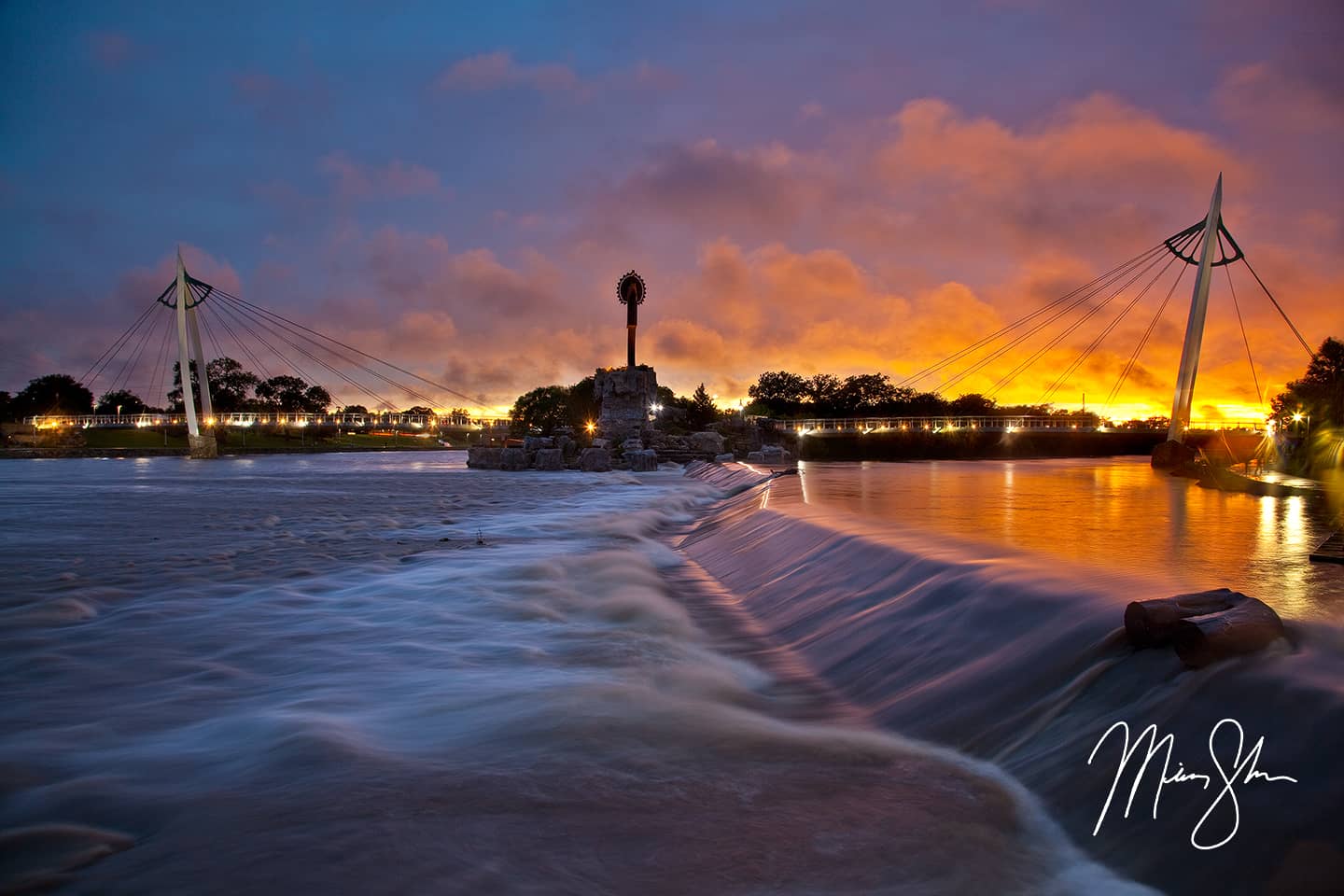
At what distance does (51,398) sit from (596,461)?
421ft

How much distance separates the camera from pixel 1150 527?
456 inches

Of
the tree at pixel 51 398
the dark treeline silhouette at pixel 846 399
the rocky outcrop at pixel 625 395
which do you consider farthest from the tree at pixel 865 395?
the tree at pixel 51 398

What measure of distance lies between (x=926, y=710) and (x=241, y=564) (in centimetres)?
1094

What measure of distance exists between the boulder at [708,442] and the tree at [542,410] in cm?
4948

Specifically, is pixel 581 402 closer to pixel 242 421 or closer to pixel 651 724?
pixel 242 421

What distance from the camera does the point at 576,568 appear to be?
11609mm

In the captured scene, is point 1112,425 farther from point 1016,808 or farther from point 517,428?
point 517,428

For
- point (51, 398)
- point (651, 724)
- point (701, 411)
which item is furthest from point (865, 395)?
point (51, 398)

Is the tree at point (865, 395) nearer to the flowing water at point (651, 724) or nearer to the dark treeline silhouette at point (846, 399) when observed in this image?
the dark treeline silhouette at point (846, 399)

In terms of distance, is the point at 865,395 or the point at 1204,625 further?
the point at 865,395

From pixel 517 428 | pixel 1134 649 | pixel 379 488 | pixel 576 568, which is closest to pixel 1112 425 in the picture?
pixel 379 488

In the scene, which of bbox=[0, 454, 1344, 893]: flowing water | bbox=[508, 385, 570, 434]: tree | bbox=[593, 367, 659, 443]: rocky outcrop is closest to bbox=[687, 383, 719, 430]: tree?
bbox=[593, 367, 659, 443]: rocky outcrop

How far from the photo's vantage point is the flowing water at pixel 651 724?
3.04m
